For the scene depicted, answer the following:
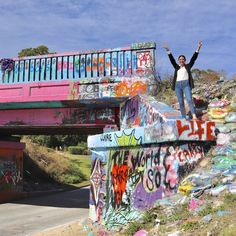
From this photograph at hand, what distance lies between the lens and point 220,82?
13117 millimetres

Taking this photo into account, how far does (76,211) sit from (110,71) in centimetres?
786

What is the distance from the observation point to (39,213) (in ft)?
62.5

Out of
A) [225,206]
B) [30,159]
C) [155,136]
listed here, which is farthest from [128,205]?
[30,159]

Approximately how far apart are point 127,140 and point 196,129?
8.02 ft

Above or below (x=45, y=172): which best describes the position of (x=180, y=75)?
above

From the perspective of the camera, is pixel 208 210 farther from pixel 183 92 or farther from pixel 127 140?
pixel 127 140

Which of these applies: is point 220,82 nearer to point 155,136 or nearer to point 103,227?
point 155,136

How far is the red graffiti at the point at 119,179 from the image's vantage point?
1085 centimetres

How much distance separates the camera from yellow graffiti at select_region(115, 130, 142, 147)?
33.8 feet

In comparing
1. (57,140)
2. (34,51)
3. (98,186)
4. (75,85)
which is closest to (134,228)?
(98,186)

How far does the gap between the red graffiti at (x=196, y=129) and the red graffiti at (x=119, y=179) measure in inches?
102

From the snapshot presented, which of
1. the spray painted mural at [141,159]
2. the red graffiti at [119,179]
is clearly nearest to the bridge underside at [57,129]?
the spray painted mural at [141,159]

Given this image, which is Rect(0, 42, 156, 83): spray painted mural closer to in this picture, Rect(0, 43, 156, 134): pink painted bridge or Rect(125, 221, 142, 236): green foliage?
Rect(0, 43, 156, 134): pink painted bridge

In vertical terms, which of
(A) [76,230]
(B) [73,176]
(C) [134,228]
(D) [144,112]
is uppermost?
(D) [144,112]
